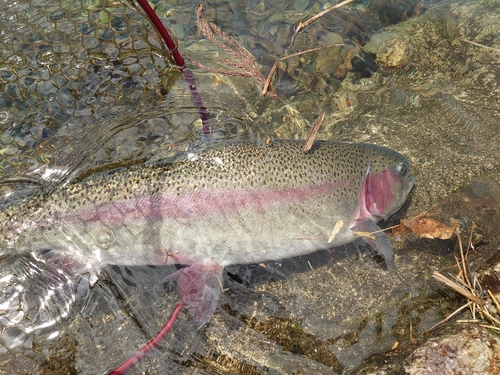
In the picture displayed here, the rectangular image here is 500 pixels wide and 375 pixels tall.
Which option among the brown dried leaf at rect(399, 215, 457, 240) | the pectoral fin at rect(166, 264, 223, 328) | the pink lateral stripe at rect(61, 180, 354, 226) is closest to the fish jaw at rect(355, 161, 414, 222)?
the brown dried leaf at rect(399, 215, 457, 240)

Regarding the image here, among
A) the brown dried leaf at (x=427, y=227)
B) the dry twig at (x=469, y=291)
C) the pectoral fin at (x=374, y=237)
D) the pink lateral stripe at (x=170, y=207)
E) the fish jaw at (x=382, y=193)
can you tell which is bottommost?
the brown dried leaf at (x=427, y=227)

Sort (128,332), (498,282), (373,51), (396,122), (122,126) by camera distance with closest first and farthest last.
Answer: (498,282)
(128,332)
(122,126)
(396,122)
(373,51)

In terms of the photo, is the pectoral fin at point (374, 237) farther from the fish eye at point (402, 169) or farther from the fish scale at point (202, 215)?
the fish eye at point (402, 169)

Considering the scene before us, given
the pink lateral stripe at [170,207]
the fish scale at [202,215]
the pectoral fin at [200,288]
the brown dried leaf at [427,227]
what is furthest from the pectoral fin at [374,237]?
the pectoral fin at [200,288]

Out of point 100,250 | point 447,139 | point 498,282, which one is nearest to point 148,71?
point 100,250

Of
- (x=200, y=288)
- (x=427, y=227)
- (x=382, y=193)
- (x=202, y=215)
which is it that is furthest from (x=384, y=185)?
(x=200, y=288)

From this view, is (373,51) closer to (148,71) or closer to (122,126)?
(148,71)

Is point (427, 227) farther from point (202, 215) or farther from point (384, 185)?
point (202, 215)

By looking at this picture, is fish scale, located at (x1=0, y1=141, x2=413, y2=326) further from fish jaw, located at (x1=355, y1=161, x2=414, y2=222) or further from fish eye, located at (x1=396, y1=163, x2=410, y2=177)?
fish eye, located at (x1=396, y1=163, x2=410, y2=177)
